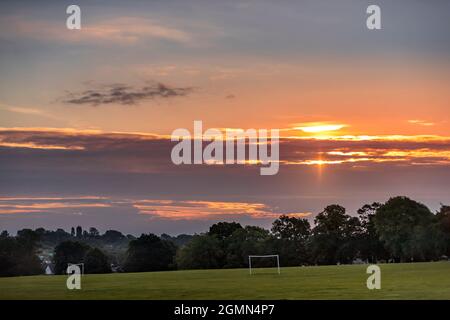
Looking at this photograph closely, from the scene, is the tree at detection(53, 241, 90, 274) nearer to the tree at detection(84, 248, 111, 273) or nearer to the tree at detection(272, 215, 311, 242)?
the tree at detection(84, 248, 111, 273)

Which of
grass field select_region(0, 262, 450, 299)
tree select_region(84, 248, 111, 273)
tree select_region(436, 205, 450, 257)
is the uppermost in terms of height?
tree select_region(436, 205, 450, 257)

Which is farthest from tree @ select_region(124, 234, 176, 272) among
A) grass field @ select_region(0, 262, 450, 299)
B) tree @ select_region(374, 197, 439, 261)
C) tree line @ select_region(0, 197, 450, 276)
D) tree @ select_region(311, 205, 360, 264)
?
grass field @ select_region(0, 262, 450, 299)

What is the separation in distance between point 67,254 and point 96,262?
781 cm

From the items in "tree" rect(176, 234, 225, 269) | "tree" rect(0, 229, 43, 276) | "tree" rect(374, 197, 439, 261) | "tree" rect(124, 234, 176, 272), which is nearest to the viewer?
"tree" rect(374, 197, 439, 261)

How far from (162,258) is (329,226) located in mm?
23200

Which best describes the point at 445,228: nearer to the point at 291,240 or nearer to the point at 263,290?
the point at 291,240

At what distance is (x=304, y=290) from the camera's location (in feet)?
128

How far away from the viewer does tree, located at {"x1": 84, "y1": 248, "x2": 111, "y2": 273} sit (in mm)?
95375

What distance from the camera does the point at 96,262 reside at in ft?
316

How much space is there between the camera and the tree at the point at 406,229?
3452 inches

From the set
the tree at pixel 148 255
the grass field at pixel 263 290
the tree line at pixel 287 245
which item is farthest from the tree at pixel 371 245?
the grass field at pixel 263 290
